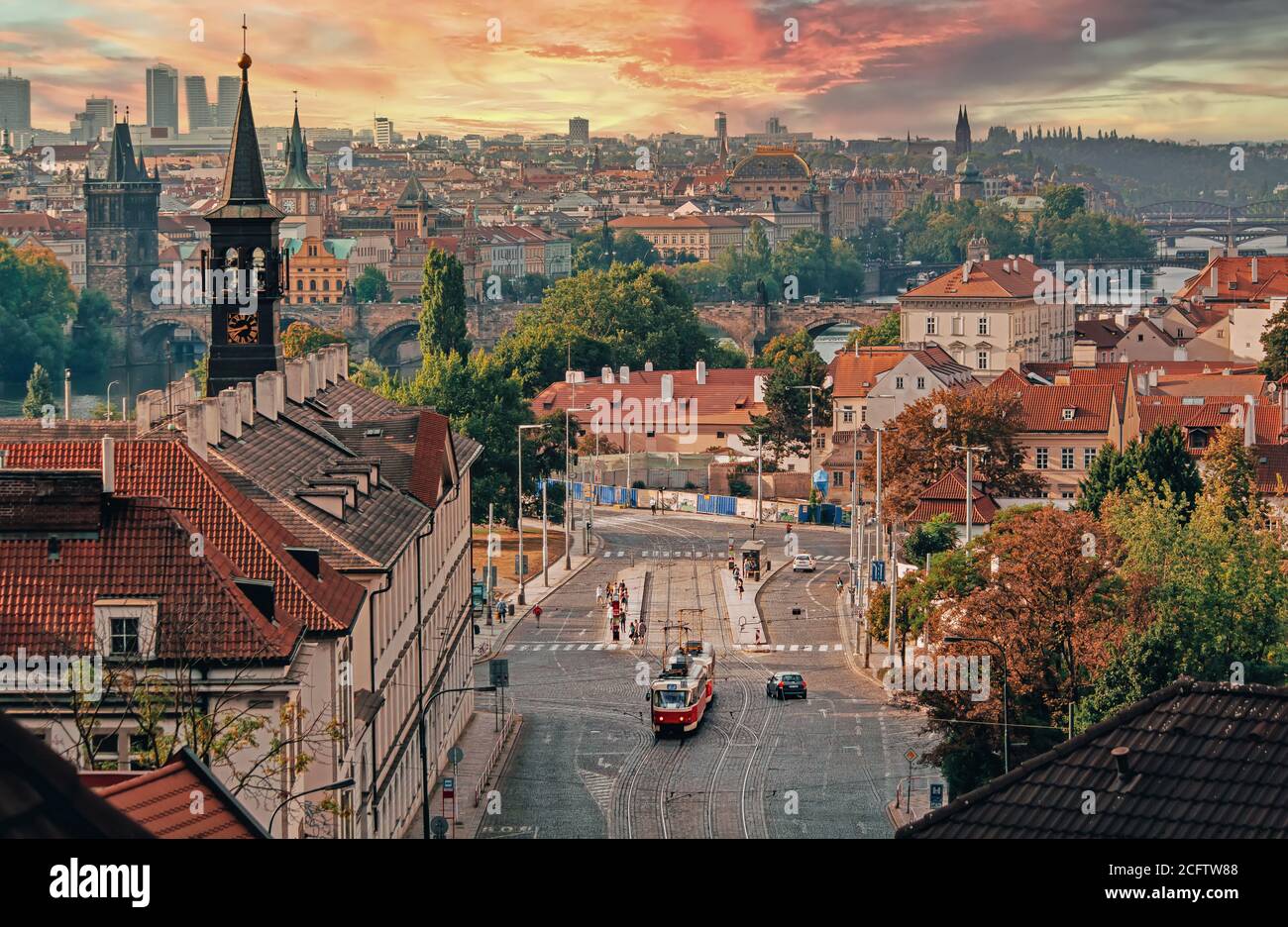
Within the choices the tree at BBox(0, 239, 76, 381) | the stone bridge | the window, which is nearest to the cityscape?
the window

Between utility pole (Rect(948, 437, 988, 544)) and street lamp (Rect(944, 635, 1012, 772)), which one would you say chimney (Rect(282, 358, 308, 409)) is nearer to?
street lamp (Rect(944, 635, 1012, 772))

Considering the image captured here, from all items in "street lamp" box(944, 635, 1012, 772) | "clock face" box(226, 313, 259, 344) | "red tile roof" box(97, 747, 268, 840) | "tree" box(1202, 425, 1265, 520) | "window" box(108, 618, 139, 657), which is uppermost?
"clock face" box(226, 313, 259, 344)

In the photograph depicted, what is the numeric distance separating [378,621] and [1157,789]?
76.4 ft

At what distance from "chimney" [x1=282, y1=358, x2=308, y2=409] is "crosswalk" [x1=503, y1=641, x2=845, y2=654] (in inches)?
705

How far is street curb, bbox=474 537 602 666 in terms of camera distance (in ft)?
207

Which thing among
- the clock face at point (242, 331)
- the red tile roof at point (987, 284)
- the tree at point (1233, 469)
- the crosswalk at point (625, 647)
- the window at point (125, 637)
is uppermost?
the red tile roof at point (987, 284)

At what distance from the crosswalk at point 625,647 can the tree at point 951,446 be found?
603 inches

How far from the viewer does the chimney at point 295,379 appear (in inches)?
1847

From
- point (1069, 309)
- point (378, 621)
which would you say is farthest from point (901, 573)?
point (1069, 309)

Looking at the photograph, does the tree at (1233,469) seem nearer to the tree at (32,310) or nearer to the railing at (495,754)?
the railing at (495,754)

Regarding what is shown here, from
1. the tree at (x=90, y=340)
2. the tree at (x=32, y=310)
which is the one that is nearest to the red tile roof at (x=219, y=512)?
the tree at (x=32, y=310)

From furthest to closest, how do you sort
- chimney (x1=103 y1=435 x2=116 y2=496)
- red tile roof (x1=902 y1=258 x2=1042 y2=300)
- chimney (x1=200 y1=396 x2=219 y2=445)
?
red tile roof (x1=902 y1=258 x2=1042 y2=300)
chimney (x1=200 y1=396 x2=219 y2=445)
chimney (x1=103 y1=435 x2=116 y2=496)

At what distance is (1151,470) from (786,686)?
60.0 ft

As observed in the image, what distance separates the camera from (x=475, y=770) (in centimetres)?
4759
